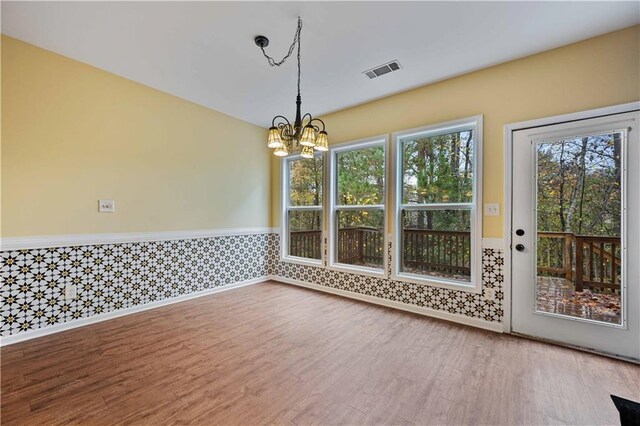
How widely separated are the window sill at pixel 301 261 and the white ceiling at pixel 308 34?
100 inches

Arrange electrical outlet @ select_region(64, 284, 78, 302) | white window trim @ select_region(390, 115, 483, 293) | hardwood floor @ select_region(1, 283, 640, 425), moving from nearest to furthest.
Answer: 1. hardwood floor @ select_region(1, 283, 640, 425)
2. electrical outlet @ select_region(64, 284, 78, 302)
3. white window trim @ select_region(390, 115, 483, 293)

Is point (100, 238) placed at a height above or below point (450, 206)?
below

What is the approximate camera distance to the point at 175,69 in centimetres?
291

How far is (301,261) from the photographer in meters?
4.42

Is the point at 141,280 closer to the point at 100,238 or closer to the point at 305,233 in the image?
the point at 100,238

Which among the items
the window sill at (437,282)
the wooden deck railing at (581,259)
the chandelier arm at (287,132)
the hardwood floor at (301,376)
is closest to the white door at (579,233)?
the wooden deck railing at (581,259)

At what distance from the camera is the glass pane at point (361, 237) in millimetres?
3729

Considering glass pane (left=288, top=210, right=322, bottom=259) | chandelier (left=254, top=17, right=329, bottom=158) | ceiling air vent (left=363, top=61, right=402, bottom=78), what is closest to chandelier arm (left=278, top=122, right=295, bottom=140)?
chandelier (left=254, top=17, right=329, bottom=158)

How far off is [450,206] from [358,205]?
4.04 feet

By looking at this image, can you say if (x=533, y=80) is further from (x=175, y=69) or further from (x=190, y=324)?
(x=190, y=324)

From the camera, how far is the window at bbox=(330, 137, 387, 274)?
370 cm

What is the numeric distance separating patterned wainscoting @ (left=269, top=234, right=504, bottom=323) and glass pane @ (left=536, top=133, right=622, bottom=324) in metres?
0.34

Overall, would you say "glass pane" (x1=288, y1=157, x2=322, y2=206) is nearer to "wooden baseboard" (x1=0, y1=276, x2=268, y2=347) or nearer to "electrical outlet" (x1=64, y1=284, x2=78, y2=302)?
"wooden baseboard" (x1=0, y1=276, x2=268, y2=347)

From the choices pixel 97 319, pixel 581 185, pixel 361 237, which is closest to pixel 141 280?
pixel 97 319
